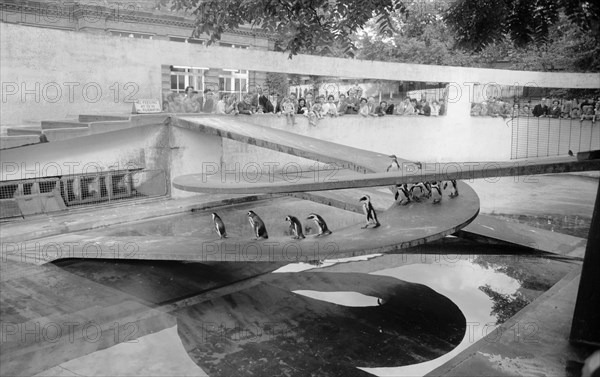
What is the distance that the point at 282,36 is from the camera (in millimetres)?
5617

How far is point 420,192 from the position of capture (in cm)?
877

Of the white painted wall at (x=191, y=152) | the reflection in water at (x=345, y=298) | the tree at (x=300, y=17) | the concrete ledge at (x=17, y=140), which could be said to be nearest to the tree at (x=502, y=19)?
the tree at (x=300, y=17)

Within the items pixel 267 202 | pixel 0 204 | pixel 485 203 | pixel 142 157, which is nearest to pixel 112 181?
pixel 142 157

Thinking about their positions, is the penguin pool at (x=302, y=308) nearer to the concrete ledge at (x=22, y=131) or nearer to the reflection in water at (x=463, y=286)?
the reflection in water at (x=463, y=286)

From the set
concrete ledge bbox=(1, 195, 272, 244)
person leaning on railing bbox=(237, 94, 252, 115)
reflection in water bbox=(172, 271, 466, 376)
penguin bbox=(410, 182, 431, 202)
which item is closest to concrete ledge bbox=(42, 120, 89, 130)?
concrete ledge bbox=(1, 195, 272, 244)

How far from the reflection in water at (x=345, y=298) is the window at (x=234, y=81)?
904cm

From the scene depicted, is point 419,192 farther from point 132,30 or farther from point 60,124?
point 132,30

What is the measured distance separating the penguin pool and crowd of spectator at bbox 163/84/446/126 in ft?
17.3

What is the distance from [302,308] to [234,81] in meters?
9.82

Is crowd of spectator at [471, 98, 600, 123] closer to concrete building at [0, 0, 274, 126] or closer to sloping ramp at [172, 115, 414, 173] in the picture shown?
concrete building at [0, 0, 274, 126]

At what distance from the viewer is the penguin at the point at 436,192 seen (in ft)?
28.0

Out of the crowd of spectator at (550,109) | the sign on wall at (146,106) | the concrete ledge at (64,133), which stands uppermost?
the crowd of spectator at (550,109)

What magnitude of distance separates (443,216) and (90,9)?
17011 millimetres

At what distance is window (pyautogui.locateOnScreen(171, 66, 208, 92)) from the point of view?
556 inches
